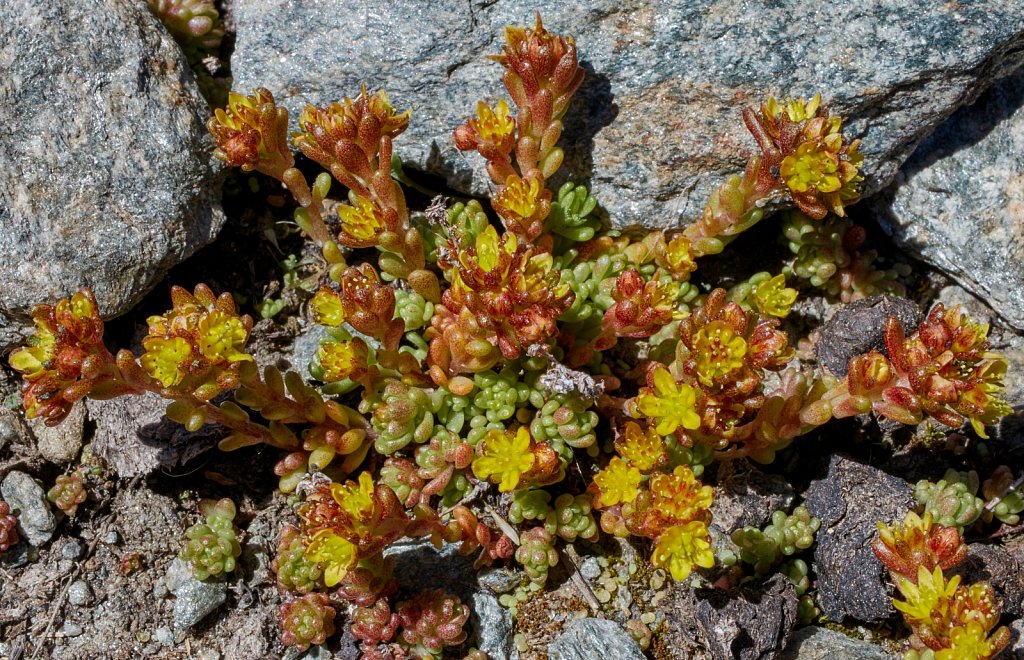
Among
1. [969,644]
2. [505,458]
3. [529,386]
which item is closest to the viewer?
[969,644]

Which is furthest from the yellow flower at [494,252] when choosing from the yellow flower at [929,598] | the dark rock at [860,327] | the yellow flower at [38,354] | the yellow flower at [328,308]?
the yellow flower at [929,598]

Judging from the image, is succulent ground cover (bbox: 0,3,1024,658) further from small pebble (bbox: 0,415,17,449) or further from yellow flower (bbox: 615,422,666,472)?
small pebble (bbox: 0,415,17,449)

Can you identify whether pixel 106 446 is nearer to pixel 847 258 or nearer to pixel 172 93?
pixel 172 93

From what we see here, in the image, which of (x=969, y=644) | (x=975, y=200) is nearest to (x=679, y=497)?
(x=969, y=644)

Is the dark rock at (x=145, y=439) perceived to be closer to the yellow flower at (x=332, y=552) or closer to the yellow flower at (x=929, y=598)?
the yellow flower at (x=332, y=552)

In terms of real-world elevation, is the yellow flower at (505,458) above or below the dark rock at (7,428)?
above

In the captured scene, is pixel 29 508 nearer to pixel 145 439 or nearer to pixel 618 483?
pixel 145 439
